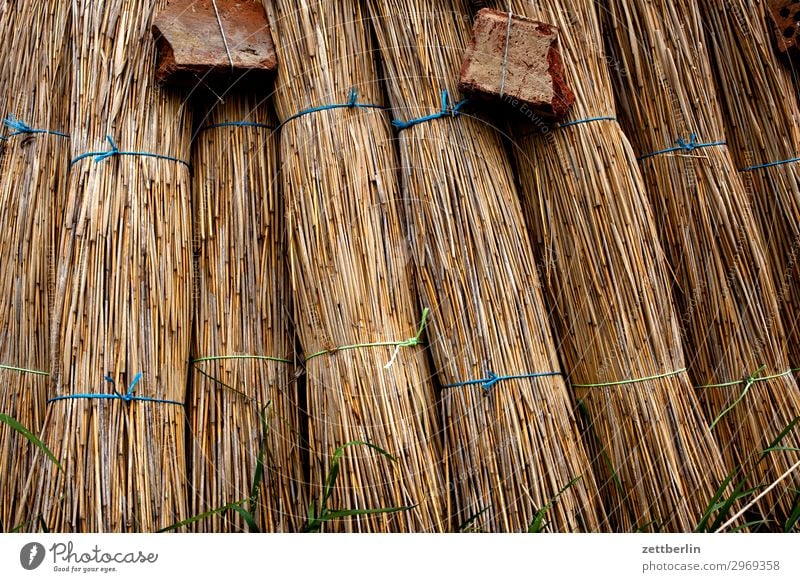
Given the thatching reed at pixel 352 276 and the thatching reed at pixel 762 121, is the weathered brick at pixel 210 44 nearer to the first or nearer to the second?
the thatching reed at pixel 352 276

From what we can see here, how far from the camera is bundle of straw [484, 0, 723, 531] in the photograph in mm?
2016

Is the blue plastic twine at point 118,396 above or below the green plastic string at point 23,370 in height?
above

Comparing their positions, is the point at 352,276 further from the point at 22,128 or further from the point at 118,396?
the point at 22,128

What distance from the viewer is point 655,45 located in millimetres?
2352

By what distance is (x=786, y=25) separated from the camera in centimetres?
245

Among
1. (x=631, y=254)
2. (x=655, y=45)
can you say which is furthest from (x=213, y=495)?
(x=655, y=45)

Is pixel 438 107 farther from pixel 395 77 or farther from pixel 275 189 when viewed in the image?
pixel 275 189

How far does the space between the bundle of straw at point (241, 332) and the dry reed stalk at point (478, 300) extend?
425mm
